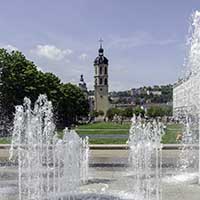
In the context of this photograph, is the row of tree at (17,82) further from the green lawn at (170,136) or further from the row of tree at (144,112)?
the row of tree at (144,112)

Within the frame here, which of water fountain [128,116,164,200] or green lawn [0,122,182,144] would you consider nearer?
water fountain [128,116,164,200]

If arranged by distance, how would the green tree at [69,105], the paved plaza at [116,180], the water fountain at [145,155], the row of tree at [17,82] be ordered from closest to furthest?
the paved plaza at [116,180] → the water fountain at [145,155] → the row of tree at [17,82] → the green tree at [69,105]

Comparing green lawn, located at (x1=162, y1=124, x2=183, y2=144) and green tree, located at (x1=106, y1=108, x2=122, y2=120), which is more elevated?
green tree, located at (x1=106, y1=108, x2=122, y2=120)

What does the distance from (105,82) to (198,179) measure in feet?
358

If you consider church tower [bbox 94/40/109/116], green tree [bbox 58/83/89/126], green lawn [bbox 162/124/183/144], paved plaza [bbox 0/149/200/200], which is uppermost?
church tower [bbox 94/40/109/116]

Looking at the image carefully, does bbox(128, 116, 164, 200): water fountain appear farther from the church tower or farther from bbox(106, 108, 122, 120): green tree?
the church tower

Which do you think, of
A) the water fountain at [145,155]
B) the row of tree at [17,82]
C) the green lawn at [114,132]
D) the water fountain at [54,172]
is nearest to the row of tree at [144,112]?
the green lawn at [114,132]

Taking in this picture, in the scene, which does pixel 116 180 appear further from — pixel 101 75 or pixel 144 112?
pixel 101 75

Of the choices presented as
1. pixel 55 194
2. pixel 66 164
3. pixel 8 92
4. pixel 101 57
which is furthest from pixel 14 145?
pixel 101 57

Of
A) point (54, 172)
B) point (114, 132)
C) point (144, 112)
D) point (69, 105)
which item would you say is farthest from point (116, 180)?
point (144, 112)

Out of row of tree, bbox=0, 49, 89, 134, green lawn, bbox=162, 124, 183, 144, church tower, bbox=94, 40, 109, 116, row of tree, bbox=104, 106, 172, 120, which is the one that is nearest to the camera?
green lawn, bbox=162, 124, 183, 144

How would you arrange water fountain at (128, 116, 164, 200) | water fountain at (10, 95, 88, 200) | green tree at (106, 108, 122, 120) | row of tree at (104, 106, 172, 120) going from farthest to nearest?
green tree at (106, 108, 122, 120)
row of tree at (104, 106, 172, 120)
water fountain at (128, 116, 164, 200)
water fountain at (10, 95, 88, 200)

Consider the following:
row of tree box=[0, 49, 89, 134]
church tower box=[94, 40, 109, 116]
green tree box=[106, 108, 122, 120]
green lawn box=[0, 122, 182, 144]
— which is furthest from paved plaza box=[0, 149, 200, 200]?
church tower box=[94, 40, 109, 116]

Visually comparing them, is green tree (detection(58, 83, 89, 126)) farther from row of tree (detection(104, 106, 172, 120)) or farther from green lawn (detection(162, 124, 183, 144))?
green lawn (detection(162, 124, 183, 144))
